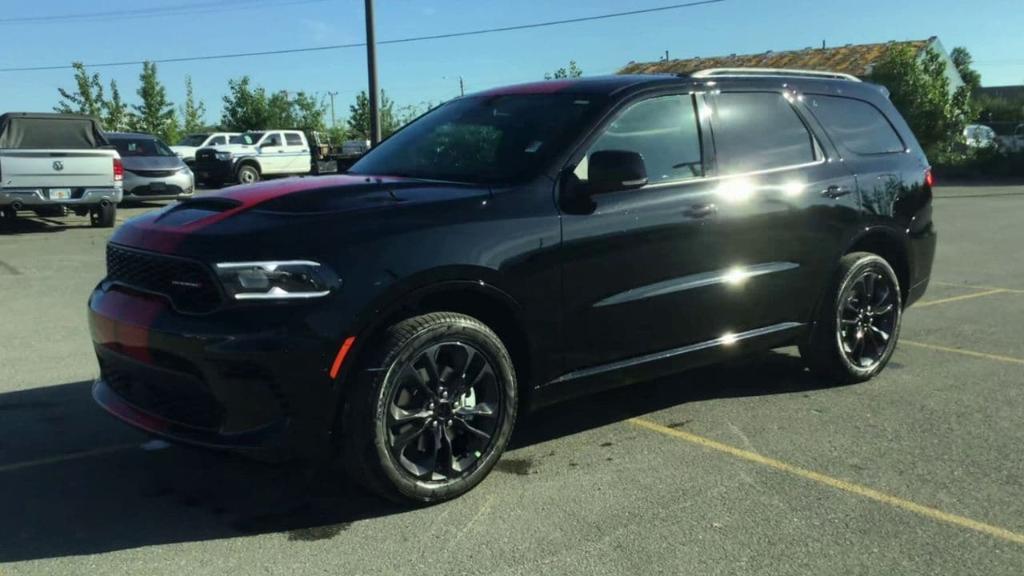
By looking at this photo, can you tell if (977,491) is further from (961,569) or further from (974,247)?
(974,247)

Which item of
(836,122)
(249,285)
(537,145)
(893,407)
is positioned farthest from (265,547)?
(836,122)

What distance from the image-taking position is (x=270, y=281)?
11.1 ft

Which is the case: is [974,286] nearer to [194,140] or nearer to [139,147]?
[139,147]

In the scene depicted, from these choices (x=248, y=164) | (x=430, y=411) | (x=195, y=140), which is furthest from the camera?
(x=195, y=140)

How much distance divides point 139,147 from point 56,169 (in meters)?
5.88

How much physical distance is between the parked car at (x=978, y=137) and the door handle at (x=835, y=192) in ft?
103

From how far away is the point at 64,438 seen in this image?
4.60 m

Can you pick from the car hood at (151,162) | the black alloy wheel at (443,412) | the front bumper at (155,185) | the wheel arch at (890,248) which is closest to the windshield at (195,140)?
the car hood at (151,162)

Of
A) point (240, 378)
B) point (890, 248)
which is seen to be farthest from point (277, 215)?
point (890, 248)

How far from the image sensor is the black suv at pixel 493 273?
11.2ft

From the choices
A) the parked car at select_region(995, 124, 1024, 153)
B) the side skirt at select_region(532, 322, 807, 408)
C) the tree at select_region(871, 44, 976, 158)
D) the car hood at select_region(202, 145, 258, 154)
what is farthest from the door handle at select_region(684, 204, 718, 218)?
the parked car at select_region(995, 124, 1024, 153)

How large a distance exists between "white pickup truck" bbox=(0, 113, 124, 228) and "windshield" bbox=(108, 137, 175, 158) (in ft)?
14.4

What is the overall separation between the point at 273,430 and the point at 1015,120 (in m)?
48.4

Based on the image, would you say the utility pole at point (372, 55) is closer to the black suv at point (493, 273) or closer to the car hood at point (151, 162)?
the car hood at point (151, 162)
